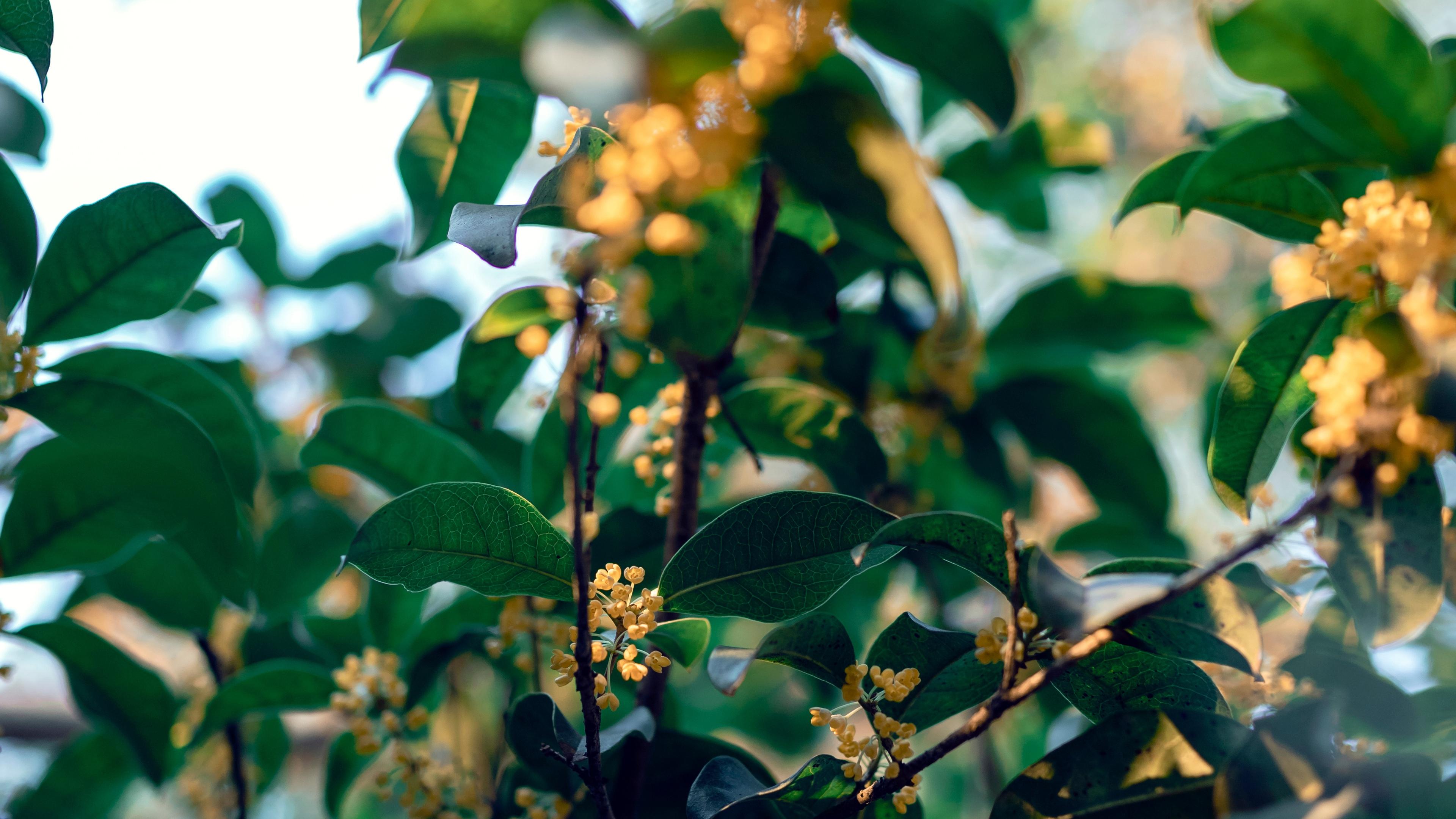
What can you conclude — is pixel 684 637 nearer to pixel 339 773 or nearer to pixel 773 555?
pixel 773 555

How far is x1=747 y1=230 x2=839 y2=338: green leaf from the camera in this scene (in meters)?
0.92

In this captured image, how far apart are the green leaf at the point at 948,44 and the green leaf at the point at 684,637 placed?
65cm

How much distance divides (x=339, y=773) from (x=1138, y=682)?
116 centimetres

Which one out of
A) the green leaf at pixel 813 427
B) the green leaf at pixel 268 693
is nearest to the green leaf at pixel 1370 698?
the green leaf at pixel 813 427

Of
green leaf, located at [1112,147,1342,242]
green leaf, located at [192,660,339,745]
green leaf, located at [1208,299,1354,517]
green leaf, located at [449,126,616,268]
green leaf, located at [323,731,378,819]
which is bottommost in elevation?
green leaf, located at [323,731,378,819]

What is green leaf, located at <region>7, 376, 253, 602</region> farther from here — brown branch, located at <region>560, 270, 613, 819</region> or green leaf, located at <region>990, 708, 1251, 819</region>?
green leaf, located at <region>990, 708, 1251, 819</region>

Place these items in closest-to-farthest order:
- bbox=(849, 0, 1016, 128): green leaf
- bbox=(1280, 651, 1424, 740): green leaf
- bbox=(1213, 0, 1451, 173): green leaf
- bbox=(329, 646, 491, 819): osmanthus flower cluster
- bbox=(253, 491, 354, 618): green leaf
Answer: bbox=(1213, 0, 1451, 173): green leaf < bbox=(1280, 651, 1424, 740): green leaf < bbox=(849, 0, 1016, 128): green leaf < bbox=(329, 646, 491, 819): osmanthus flower cluster < bbox=(253, 491, 354, 618): green leaf

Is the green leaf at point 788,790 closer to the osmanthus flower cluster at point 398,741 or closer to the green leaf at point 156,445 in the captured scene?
the osmanthus flower cluster at point 398,741

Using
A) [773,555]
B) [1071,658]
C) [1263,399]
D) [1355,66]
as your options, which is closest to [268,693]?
[773,555]

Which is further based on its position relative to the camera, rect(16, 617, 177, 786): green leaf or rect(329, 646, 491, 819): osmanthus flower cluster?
rect(16, 617, 177, 786): green leaf

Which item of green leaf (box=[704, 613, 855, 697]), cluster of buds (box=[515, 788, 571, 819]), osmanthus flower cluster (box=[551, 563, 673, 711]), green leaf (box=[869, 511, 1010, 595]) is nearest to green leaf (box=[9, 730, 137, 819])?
cluster of buds (box=[515, 788, 571, 819])

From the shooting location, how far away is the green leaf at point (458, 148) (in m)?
1.05

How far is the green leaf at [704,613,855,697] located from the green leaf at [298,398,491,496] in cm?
55

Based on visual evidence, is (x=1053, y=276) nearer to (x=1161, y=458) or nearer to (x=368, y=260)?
(x=1161, y=458)
